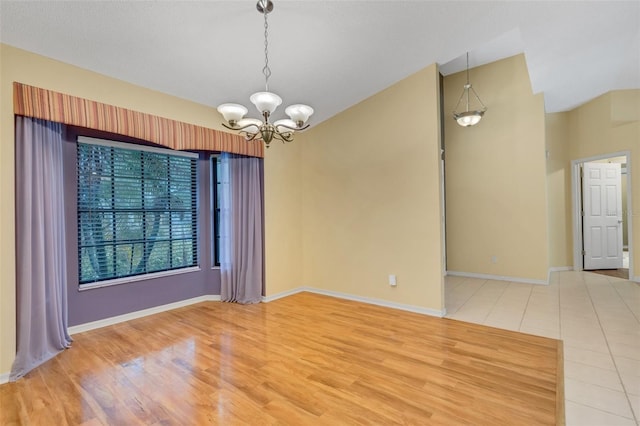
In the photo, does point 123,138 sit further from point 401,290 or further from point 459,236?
point 459,236

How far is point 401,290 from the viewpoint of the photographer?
13.0 ft

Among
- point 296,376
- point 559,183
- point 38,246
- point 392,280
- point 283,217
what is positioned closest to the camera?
point 296,376

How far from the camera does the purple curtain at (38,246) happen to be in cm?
248

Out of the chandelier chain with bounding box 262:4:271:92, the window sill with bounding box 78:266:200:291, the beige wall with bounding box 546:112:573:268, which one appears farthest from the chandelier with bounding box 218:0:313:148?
the beige wall with bounding box 546:112:573:268

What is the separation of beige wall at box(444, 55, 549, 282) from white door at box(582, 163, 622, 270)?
1810 mm

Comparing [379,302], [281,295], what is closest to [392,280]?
[379,302]

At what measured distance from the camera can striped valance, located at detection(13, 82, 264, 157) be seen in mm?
2492

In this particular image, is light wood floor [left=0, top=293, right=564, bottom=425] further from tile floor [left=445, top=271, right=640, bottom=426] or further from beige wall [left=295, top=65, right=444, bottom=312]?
beige wall [left=295, top=65, right=444, bottom=312]

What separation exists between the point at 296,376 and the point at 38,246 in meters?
2.51

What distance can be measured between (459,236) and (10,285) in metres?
6.40

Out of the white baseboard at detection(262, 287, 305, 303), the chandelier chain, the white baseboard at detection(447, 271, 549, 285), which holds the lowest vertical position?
the white baseboard at detection(262, 287, 305, 303)

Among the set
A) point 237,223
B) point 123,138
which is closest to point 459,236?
point 237,223

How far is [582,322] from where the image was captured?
338 centimetres

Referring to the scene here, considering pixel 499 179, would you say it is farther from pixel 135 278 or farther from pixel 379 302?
pixel 135 278
